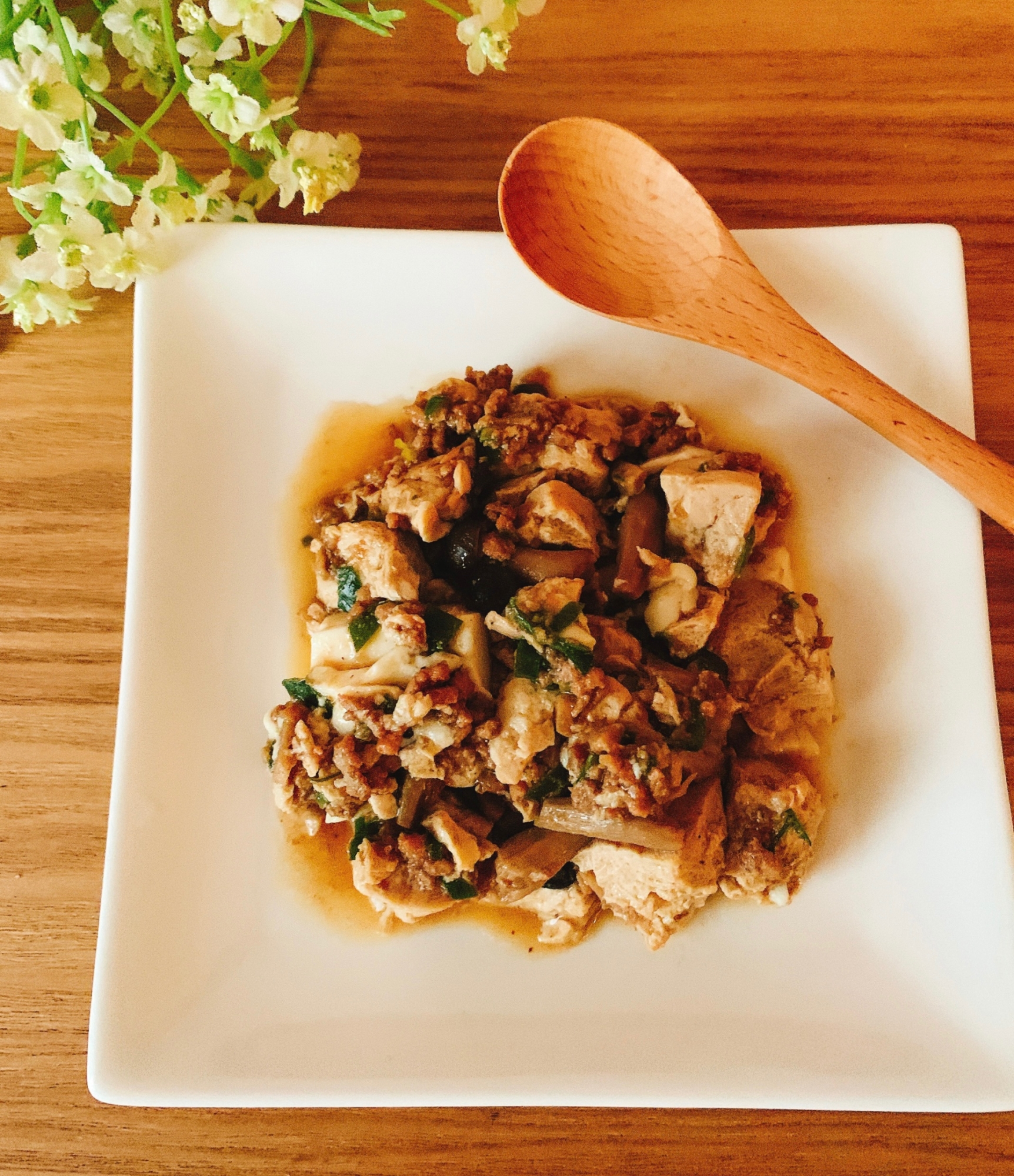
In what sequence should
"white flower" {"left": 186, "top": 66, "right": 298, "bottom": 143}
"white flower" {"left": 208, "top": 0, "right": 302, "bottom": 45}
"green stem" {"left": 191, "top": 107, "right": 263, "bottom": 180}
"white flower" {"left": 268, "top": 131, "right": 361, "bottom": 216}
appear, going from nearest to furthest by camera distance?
1. "white flower" {"left": 208, "top": 0, "right": 302, "bottom": 45}
2. "white flower" {"left": 186, "top": 66, "right": 298, "bottom": 143}
3. "white flower" {"left": 268, "top": 131, "right": 361, "bottom": 216}
4. "green stem" {"left": 191, "top": 107, "right": 263, "bottom": 180}

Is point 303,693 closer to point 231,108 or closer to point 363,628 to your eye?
→ point 363,628

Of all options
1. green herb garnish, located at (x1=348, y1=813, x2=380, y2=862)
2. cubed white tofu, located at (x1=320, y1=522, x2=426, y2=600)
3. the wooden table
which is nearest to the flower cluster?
the wooden table

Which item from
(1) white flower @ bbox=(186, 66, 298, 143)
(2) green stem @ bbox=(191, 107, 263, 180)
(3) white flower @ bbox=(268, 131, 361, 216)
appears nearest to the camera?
(1) white flower @ bbox=(186, 66, 298, 143)

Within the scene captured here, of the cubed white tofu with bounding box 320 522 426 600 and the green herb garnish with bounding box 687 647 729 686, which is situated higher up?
the cubed white tofu with bounding box 320 522 426 600

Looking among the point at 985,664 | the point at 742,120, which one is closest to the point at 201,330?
the point at 742,120

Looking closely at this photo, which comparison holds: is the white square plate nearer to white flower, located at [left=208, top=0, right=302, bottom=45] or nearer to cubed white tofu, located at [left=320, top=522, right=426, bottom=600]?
cubed white tofu, located at [left=320, top=522, right=426, bottom=600]

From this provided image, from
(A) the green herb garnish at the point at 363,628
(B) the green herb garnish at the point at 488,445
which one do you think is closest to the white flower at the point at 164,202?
(B) the green herb garnish at the point at 488,445

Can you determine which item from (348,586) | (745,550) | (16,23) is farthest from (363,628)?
(16,23)
